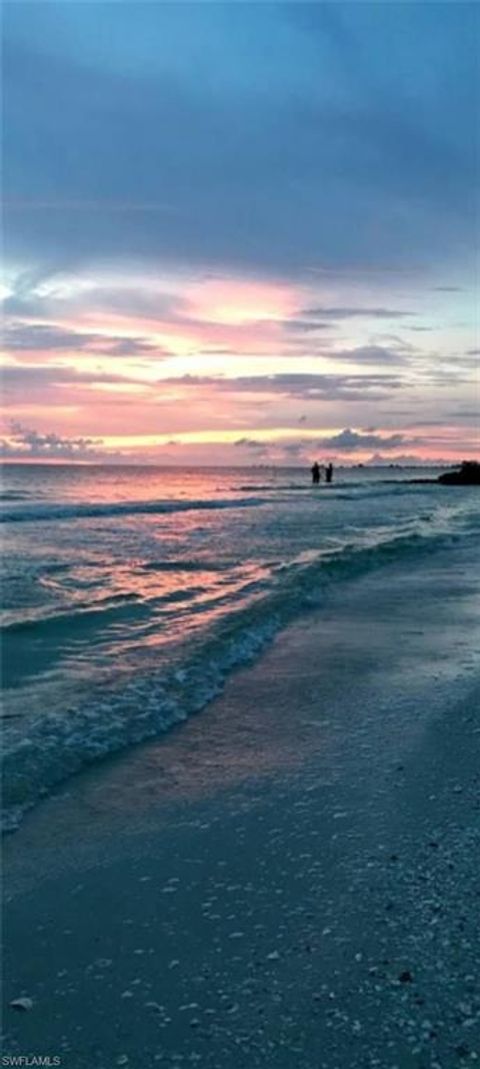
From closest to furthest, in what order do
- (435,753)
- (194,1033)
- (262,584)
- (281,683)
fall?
(194,1033) → (435,753) → (281,683) → (262,584)

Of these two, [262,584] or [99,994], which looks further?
[262,584]

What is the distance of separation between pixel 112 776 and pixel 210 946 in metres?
2.60

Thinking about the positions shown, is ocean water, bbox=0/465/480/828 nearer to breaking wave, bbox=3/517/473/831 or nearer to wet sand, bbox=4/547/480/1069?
breaking wave, bbox=3/517/473/831

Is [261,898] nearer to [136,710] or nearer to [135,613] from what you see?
[136,710]

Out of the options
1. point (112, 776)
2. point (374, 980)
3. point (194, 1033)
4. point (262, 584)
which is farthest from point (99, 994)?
point (262, 584)

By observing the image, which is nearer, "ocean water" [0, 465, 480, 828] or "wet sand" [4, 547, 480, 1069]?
"wet sand" [4, 547, 480, 1069]

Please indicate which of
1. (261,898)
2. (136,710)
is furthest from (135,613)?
(261,898)

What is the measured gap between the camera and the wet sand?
358cm

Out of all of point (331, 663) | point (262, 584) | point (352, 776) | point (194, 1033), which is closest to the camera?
point (194, 1033)

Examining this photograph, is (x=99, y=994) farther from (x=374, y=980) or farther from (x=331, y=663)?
(x=331, y=663)

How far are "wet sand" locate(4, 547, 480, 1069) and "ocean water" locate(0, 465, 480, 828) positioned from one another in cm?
61

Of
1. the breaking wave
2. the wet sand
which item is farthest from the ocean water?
the wet sand

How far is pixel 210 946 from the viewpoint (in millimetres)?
4242

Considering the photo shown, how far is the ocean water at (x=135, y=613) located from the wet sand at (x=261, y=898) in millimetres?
614
